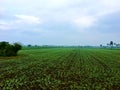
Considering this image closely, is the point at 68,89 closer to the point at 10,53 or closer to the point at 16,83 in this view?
the point at 16,83

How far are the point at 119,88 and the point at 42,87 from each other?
4377 mm

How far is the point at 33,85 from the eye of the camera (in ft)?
37.1

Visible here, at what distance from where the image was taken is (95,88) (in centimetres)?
1069

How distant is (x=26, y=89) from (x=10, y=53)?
96.6 ft

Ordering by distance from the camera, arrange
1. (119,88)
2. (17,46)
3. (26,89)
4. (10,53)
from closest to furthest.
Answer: (26,89) → (119,88) → (10,53) → (17,46)

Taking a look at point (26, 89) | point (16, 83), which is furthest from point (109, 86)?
point (16, 83)

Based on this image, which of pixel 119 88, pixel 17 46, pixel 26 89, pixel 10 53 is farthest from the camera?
pixel 17 46

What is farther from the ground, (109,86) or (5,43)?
(5,43)

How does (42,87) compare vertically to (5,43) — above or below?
below

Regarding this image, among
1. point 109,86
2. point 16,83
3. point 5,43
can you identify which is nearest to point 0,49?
point 5,43

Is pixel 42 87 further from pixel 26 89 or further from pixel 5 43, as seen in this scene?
pixel 5 43

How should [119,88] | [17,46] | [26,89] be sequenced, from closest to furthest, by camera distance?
[26,89]
[119,88]
[17,46]

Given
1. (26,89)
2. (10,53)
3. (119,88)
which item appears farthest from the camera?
(10,53)

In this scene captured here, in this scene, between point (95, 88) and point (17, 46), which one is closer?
point (95, 88)
